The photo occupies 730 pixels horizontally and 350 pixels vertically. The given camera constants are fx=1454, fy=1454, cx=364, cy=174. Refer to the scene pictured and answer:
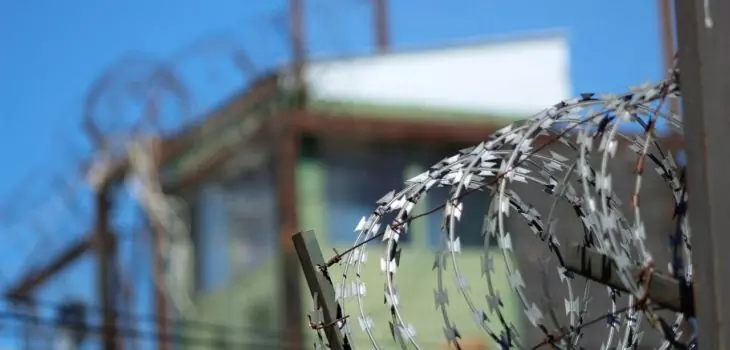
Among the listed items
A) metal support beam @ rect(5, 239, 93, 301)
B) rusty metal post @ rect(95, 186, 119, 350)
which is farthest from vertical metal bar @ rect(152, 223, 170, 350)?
metal support beam @ rect(5, 239, 93, 301)

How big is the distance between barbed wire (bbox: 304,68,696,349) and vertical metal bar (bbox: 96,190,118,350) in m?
17.3

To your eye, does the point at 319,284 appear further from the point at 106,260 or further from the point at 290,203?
the point at 106,260

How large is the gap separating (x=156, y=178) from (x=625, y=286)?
752 inches

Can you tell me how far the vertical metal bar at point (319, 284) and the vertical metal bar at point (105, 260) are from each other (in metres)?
17.1

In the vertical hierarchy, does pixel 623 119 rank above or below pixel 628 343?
above

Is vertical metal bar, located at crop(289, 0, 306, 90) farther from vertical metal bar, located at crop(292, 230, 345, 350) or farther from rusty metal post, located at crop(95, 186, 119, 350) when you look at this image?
vertical metal bar, located at crop(292, 230, 345, 350)

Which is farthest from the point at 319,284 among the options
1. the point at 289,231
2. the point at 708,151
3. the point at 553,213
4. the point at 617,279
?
the point at 289,231

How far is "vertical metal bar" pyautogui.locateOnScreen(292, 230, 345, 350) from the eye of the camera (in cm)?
590

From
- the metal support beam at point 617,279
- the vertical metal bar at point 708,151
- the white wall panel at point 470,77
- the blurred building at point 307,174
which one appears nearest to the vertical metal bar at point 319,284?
the metal support beam at point 617,279

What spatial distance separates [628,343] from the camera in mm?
6199

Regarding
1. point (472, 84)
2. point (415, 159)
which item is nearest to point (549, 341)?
point (415, 159)

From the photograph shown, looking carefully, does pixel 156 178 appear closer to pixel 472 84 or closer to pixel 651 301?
pixel 472 84

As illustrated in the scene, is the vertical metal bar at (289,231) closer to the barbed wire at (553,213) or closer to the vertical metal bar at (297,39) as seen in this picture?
the vertical metal bar at (297,39)

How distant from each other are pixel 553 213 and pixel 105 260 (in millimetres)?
18640
